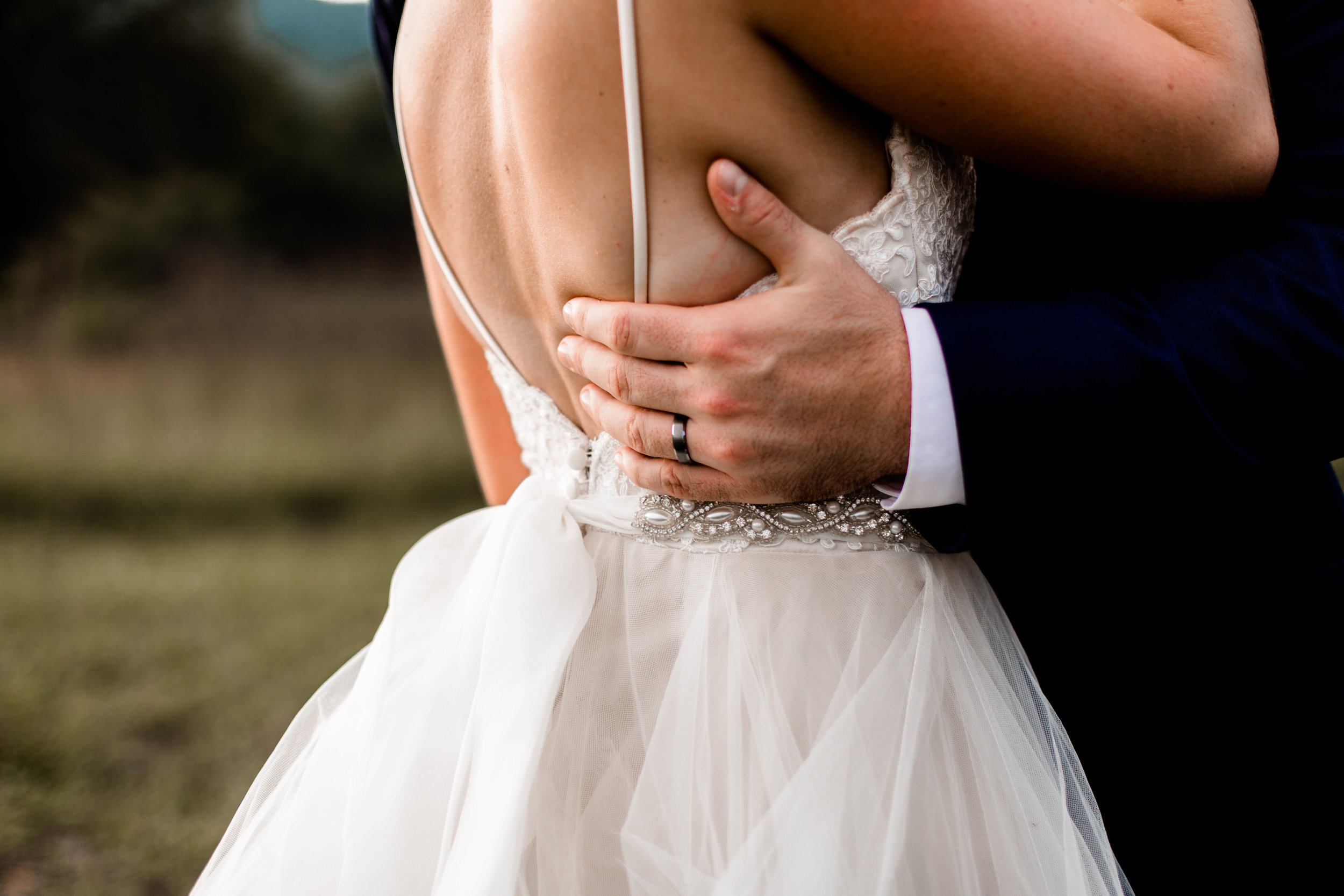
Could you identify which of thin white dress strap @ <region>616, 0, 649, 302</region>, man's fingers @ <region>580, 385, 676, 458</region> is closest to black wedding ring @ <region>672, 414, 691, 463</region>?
man's fingers @ <region>580, 385, 676, 458</region>

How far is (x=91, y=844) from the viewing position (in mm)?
2703

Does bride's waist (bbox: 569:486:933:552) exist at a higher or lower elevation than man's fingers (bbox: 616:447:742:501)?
lower

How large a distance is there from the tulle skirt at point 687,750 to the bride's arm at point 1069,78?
0.37m

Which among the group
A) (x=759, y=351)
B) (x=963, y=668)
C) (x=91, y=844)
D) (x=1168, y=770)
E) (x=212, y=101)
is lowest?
(x=91, y=844)

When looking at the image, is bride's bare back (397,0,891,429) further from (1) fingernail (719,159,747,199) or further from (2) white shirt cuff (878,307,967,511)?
(2) white shirt cuff (878,307,967,511)

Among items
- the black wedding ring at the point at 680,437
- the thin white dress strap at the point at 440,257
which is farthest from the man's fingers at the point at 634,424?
the thin white dress strap at the point at 440,257

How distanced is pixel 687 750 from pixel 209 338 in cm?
538

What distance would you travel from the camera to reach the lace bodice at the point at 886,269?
29.2 inches

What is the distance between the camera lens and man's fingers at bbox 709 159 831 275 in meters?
0.66

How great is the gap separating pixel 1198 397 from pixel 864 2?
16.5 inches

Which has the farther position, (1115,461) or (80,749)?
(80,749)

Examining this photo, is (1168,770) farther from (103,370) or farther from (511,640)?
(103,370)

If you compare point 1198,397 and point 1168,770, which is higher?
point 1198,397

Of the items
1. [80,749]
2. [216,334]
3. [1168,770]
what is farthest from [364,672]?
[216,334]
